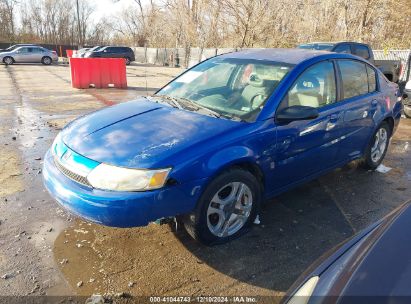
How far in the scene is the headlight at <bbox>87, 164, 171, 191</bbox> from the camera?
2.72 metres

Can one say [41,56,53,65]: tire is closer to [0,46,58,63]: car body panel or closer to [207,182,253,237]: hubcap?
[0,46,58,63]: car body panel

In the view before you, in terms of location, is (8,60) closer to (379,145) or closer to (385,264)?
(379,145)

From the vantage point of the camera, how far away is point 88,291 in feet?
8.86

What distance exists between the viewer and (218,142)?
3.02m

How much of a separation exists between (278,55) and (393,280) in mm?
3091

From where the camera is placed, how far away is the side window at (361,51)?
11.1 meters

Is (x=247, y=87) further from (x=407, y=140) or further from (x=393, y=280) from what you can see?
(x=407, y=140)

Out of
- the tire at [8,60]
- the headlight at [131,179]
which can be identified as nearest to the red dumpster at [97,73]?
the headlight at [131,179]

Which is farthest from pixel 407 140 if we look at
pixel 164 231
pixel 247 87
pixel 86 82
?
pixel 86 82

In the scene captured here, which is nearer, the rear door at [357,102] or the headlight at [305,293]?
the headlight at [305,293]

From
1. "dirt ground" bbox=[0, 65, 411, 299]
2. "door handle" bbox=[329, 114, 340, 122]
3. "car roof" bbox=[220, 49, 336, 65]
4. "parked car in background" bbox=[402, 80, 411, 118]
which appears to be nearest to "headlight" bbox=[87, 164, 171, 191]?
"dirt ground" bbox=[0, 65, 411, 299]

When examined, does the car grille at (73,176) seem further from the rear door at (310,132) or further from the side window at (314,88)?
the side window at (314,88)

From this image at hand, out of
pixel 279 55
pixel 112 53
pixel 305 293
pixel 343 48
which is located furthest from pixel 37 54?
pixel 305 293

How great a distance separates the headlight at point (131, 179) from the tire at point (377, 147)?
3.38 meters
